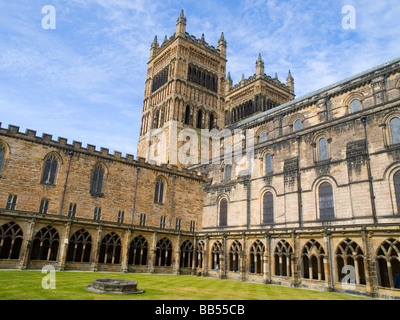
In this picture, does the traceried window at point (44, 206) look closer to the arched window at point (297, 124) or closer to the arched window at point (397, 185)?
the arched window at point (297, 124)

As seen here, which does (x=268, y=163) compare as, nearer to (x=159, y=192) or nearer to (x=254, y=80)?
(x=159, y=192)

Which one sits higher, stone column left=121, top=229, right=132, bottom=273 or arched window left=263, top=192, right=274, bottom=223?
arched window left=263, top=192, right=274, bottom=223

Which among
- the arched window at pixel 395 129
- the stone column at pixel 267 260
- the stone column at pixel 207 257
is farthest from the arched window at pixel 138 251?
the arched window at pixel 395 129

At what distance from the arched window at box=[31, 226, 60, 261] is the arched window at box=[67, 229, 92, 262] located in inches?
45.4

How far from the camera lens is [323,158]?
28672 millimetres

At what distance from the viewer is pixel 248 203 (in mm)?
33406

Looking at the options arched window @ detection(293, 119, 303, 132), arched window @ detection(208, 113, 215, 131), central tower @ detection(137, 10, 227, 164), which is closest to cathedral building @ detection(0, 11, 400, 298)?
arched window @ detection(293, 119, 303, 132)

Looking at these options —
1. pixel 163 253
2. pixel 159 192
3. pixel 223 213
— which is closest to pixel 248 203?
pixel 223 213

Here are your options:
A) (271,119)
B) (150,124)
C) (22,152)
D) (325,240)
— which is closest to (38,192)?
(22,152)

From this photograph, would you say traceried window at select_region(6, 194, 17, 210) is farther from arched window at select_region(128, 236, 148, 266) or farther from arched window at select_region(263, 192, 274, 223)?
arched window at select_region(263, 192, 274, 223)

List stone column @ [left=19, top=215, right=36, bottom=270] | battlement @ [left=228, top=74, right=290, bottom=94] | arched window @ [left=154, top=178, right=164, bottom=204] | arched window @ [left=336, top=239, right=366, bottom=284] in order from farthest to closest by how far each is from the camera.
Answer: battlement @ [left=228, top=74, right=290, bottom=94]
arched window @ [left=154, top=178, right=164, bottom=204]
stone column @ [left=19, top=215, right=36, bottom=270]
arched window @ [left=336, top=239, right=366, bottom=284]

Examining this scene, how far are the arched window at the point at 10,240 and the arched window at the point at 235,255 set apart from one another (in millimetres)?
17960

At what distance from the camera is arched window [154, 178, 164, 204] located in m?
36.1

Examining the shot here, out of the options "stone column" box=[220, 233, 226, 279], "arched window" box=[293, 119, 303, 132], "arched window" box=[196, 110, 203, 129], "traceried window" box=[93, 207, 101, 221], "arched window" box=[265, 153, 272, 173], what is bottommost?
"stone column" box=[220, 233, 226, 279]
